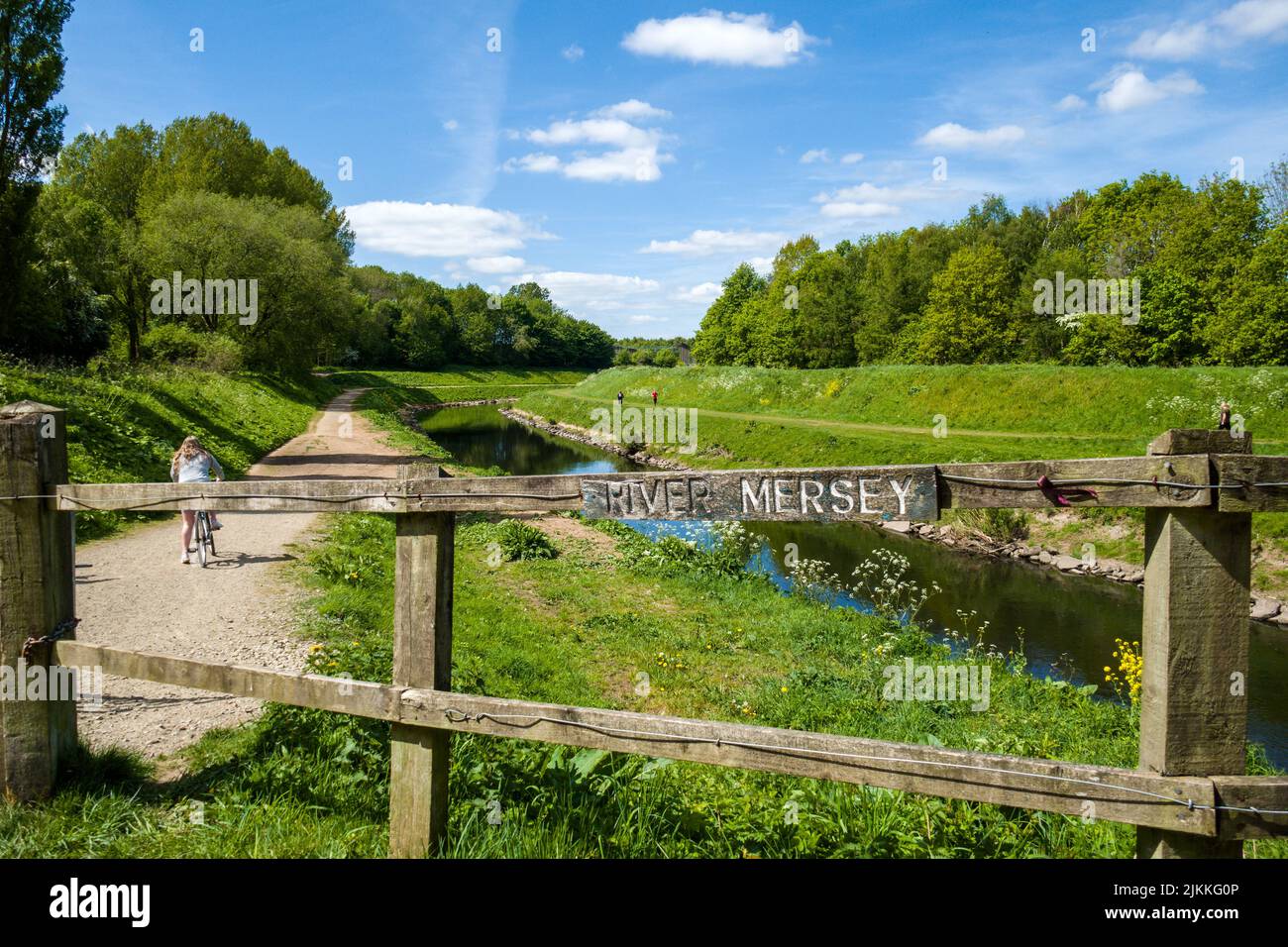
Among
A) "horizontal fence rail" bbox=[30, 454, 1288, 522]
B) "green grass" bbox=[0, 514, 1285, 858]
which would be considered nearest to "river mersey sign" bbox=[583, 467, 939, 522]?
"horizontal fence rail" bbox=[30, 454, 1288, 522]

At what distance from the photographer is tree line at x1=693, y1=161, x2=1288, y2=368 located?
39.7 meters

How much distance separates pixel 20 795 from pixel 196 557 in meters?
8.02

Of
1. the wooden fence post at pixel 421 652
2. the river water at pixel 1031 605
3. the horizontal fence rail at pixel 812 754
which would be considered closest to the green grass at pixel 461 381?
the river water at pixel 1031 605

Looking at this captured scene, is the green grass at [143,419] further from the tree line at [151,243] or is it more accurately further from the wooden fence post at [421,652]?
the wooden fence post at [421,652]

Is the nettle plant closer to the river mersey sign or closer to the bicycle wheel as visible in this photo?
the bicycle wheel

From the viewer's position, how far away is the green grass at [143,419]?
49.1 ft

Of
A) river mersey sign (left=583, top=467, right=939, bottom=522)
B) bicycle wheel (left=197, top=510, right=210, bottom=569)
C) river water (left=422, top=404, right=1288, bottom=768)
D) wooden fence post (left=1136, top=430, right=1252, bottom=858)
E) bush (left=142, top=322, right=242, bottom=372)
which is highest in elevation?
bush (left=142, top=322, right=242, bottom=372)

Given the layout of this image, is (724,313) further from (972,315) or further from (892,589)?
(892,589)


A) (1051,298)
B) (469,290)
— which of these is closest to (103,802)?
(1051,298)

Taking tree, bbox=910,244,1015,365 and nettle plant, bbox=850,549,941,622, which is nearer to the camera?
nettle plant, bbox=850,549,941,622

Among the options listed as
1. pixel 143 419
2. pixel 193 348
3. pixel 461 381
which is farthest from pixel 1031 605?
pixel 461 381

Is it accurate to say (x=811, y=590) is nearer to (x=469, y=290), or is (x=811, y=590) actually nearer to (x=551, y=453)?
(x=551, y=453)

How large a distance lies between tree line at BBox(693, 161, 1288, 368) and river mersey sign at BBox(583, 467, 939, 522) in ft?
141
